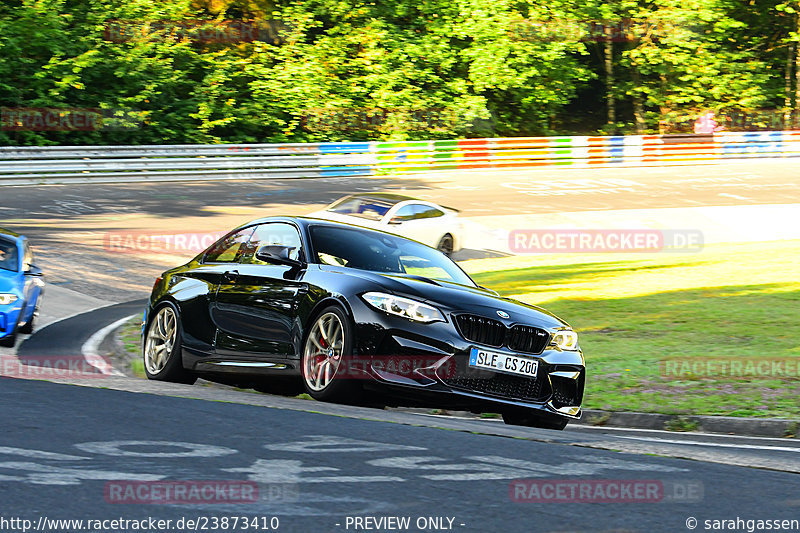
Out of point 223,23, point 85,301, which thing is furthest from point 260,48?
point 85,301

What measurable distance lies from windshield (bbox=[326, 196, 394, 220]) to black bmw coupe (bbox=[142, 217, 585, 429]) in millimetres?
12205

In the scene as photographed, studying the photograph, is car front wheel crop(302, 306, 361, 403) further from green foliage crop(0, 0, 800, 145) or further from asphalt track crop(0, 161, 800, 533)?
green foliage crop(0, 0, 800, 145)

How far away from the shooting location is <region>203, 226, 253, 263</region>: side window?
31.7 ft

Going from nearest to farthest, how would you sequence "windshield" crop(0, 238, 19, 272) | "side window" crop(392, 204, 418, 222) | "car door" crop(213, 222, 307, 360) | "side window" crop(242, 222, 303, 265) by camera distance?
"car door" crop(213, 222, 307, 360)
"side window" crop(242, 222, 303, 265)
"windshield" crop(0, 238, 19, 272)
"side window" crop(392, 204, 418, 222)

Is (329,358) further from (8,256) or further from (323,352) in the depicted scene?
(8,256)

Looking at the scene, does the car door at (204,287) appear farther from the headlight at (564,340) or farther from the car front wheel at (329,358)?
the headlight at (564,340)

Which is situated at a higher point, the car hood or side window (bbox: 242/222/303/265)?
side window (bbox: 242/222/303/265)

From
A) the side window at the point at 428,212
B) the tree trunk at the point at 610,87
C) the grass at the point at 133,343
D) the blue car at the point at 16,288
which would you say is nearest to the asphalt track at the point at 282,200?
the grass at the point at 133,343

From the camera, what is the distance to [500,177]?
128ft

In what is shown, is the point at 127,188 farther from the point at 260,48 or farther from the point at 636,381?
the point at 636,381

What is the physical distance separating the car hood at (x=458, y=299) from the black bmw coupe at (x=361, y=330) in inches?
0.5

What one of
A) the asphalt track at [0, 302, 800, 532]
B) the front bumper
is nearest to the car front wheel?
the front bumper

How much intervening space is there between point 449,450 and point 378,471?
31.0 inches

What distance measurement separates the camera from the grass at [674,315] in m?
10.0
